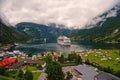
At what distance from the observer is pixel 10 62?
161625mm

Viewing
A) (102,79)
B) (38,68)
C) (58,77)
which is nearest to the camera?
(58,77)

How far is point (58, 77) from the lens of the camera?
8900 cm

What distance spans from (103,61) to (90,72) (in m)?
63.9

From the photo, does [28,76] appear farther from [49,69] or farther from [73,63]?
[73,63]

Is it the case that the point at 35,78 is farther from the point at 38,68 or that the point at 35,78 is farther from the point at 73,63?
the point at 73,63

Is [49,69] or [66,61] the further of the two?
[66,61]

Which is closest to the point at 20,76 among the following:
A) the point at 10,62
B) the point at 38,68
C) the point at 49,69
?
the point at 49,69

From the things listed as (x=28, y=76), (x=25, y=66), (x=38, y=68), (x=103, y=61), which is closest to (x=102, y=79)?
(x=28, y=76)

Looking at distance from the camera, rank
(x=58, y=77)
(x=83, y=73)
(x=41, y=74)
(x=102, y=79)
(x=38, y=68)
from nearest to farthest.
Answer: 1. (x=58, y=77)
2. (x=102, y=79)
3. (x=83, y=73)
4. (x=41, y=74)
5. (x=38, y=68)

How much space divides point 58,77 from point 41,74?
35.2m

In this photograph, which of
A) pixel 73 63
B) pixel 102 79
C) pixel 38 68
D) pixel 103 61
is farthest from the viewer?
pixel 103 61

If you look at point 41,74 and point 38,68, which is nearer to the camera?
point 41,74

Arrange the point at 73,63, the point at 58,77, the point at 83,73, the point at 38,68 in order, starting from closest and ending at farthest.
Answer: the point at 58,77, the point at 83,73, the point at 38,68, the point at 73,63

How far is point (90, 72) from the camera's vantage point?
11262 cm
